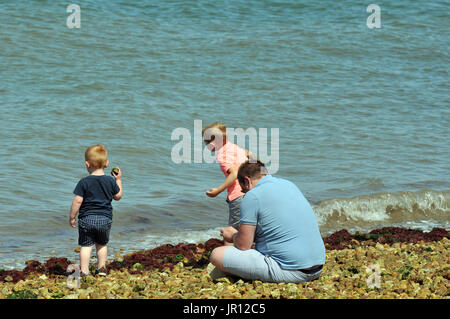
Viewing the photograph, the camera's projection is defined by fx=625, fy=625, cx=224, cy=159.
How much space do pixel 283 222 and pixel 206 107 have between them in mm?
11033

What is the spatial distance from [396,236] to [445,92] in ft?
41.5

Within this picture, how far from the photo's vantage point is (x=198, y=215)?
10297 mm

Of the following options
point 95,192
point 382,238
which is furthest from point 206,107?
point 95,192

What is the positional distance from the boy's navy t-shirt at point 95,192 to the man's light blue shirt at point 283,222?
1.68m

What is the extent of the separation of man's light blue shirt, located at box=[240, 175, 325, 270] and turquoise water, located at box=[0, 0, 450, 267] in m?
3.72

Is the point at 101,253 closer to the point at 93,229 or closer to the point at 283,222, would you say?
the point at 93,229

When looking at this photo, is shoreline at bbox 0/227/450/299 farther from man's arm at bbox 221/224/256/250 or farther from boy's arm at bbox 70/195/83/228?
boy's arm at bbox 70/195/83/228

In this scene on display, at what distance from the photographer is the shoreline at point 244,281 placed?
5.16 m

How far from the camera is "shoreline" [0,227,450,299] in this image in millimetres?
5164

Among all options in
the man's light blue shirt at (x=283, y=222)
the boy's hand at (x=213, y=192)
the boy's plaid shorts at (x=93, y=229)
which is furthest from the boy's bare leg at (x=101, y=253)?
the man's light blue shirt at (x=283, y=222)

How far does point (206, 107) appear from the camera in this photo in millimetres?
16141

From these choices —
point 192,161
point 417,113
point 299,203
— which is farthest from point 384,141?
point 299,203

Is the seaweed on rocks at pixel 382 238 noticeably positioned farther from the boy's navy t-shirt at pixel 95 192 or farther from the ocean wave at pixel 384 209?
the boy's navy t-shirt at pixel 95 192

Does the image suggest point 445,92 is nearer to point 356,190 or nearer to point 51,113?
point 356,190
